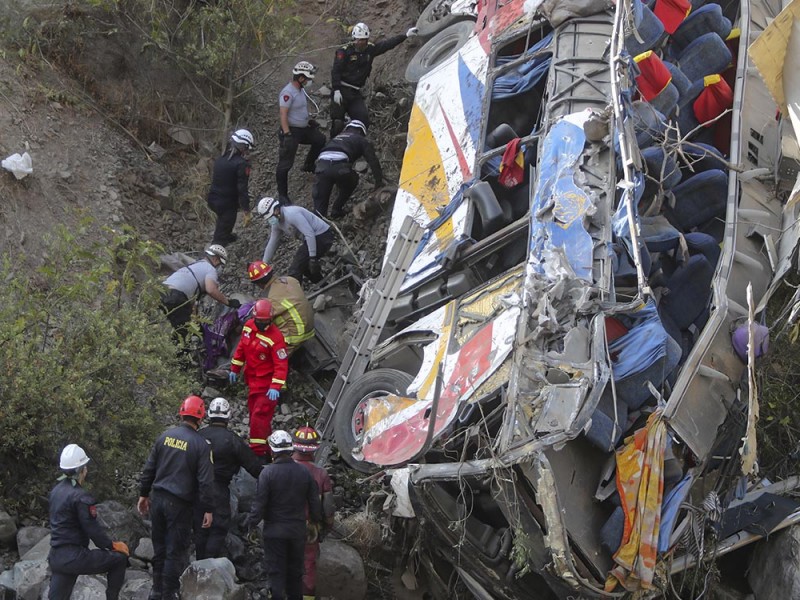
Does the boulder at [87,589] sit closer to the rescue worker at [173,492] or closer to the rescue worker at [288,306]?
the rescue worker at [173,492]

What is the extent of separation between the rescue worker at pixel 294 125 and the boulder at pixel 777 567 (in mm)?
5826

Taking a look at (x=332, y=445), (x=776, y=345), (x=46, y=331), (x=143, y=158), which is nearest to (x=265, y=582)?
(x=332, y=445)

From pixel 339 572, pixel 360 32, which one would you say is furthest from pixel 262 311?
pixel 360 32

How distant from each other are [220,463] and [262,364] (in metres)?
1.41

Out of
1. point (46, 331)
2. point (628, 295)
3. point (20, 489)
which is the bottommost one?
point (20, 489)

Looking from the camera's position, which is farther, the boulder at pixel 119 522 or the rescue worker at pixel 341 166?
the rescue worker at pixel 341 166

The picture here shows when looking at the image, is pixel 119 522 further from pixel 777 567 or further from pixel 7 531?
pixel 777 567

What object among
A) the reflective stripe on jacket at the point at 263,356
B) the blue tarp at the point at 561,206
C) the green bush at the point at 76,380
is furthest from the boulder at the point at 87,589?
the blue tarp at the point at 561,206

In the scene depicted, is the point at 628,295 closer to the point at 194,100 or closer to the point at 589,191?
the point at 589,191

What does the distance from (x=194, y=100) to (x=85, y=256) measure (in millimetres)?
4560

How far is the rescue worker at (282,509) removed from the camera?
776 centimetres

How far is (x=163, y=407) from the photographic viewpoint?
9.01 metres

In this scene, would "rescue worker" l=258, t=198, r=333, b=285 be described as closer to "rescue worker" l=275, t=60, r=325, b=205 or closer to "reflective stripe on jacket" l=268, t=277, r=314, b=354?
"reflective stripe on jacket" l=268, t=277, r=314, b=354

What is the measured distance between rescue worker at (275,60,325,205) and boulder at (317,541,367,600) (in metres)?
4.51
